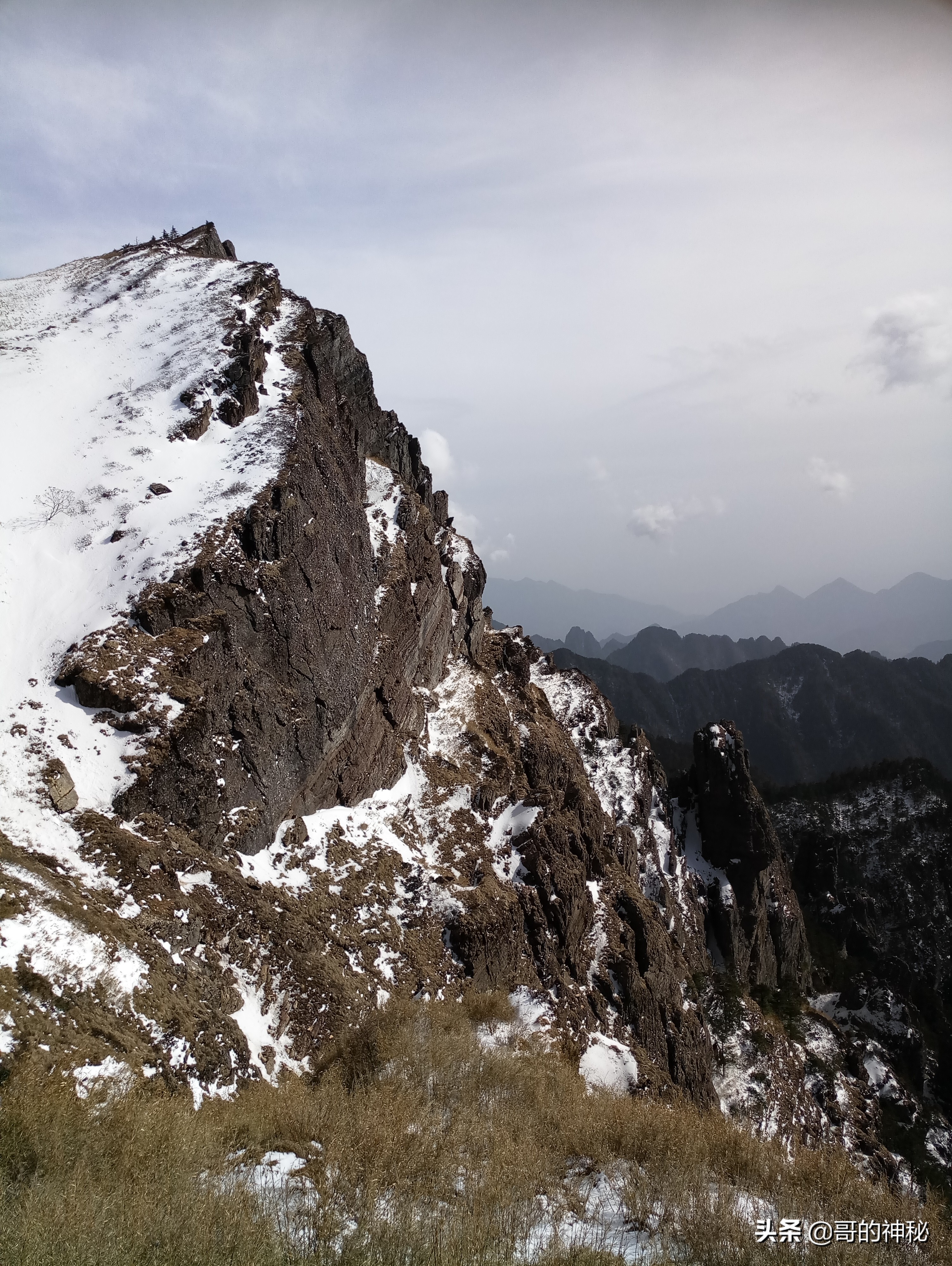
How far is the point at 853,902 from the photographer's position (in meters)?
76.0

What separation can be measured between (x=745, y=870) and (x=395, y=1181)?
2144 inches

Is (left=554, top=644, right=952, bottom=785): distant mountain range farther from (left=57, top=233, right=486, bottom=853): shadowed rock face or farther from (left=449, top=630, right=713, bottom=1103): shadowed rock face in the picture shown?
(left=57, top=233, right=486, bottom=853): shadowed rock face

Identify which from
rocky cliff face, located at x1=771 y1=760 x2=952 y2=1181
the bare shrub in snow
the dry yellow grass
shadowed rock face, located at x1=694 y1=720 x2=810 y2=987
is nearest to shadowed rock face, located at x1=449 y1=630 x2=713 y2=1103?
shadowed rock face, located at x1=694 y1=720 x2=810 y2=987

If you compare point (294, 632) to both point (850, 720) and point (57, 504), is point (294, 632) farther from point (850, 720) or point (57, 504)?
point (850, 720)

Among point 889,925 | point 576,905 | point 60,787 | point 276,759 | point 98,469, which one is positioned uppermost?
point 98,469

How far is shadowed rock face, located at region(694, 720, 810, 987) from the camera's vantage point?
5472cm

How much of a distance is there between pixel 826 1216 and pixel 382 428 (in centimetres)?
4663

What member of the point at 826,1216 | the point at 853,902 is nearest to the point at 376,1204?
the point at 826,1216

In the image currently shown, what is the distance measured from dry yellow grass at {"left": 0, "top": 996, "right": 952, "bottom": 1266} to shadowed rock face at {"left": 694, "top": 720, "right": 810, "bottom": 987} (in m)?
44.2

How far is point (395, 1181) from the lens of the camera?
10742mm

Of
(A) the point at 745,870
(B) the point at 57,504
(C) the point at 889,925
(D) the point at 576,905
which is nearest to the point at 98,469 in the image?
(B) the point at 57,504

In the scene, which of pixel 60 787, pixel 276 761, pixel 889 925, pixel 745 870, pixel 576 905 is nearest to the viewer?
pixel 60 787

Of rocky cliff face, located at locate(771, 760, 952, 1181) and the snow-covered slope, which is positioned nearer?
the snow-covered slope

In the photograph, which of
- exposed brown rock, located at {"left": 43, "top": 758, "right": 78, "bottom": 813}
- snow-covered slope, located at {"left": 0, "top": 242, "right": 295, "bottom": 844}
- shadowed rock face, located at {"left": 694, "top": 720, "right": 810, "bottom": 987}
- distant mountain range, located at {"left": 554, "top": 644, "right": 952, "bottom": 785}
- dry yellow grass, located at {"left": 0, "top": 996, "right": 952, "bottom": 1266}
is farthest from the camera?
distant mountain range, located at {"left": 554, "top": 644, "right": 952, "bottom": 785}
